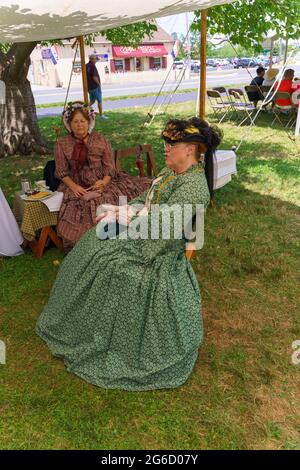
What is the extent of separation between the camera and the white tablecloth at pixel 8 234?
384cm

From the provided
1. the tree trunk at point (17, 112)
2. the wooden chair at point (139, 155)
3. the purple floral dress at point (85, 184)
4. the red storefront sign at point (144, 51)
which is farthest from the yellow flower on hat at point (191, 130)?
the red storefront sign at point (144, 51)

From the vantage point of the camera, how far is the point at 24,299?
3.41 metres

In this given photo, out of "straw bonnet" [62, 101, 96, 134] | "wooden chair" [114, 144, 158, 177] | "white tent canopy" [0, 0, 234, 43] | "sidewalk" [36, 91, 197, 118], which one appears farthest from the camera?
"sidewalk" [36, 91, 197, 118]

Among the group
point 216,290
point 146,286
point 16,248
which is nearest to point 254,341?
point 216,290

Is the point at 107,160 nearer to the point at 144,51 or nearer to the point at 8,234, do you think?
the point at 8,234

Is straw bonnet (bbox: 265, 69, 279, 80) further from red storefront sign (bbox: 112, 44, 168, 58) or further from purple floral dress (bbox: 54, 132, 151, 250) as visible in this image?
red storefront sign (bbox: 112, 44, 168, 58)

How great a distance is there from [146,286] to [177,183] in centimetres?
65

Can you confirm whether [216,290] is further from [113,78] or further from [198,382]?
[113,78]

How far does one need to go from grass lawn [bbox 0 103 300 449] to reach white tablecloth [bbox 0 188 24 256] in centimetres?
9

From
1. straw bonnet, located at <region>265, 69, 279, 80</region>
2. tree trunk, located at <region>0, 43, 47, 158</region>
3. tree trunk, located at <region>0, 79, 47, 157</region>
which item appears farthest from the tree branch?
straw bonnet, located at <region>265, 69, 279, 80</region>

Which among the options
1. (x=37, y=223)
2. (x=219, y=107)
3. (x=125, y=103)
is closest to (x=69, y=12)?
(x=37, y=223)

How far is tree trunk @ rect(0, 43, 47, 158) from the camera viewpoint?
7.17m

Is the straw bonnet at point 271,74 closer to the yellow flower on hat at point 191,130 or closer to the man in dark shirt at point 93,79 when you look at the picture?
the man in dark shirt at point 93,79
